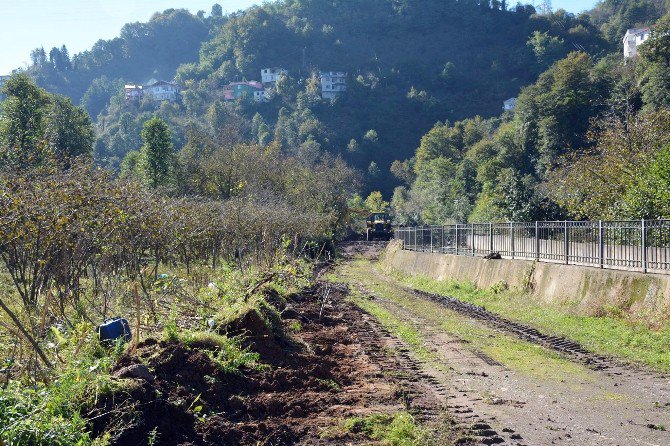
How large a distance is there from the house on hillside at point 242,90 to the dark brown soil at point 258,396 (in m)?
137

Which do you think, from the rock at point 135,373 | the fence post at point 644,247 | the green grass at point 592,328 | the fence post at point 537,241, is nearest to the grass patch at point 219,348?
the rock at point 135,373

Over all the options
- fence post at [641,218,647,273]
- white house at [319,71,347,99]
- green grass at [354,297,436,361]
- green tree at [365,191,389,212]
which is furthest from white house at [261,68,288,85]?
fence post at [641,218,647,273]

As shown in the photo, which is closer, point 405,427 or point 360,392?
point 405,427

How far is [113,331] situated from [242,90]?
145 metres

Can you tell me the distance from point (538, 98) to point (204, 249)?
42.6m

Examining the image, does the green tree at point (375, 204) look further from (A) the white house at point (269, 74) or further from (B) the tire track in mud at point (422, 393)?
(B) the tire track in mud at point (422, 393)

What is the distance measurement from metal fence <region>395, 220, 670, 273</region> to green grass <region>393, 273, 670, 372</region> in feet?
5.62

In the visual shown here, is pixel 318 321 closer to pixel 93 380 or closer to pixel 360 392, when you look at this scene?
pixel 360 392

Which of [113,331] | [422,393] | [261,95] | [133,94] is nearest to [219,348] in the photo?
[113,331]

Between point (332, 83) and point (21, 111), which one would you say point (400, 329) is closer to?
point (21, 111)

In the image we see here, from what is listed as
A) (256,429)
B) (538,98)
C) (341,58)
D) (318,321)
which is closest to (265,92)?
(341,58)

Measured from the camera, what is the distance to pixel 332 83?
472 ft

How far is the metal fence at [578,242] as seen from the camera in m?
15.5

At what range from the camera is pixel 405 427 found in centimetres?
714
